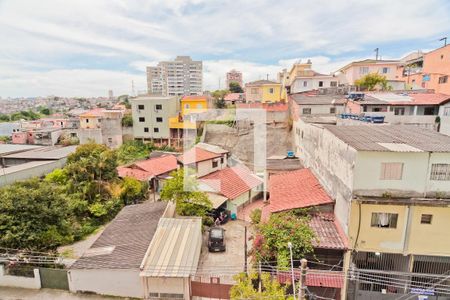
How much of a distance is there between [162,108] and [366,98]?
26378 mm

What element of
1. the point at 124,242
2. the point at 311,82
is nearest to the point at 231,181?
the point at 124,242

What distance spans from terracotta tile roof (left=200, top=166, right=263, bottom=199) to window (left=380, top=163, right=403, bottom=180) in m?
11.0

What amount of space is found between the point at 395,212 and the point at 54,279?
1542cm

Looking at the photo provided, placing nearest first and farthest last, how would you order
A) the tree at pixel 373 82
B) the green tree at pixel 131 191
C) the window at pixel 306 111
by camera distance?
the green tree at pixel 131 191 < the window at pixel 306 111 < the tree at pixel 373 82

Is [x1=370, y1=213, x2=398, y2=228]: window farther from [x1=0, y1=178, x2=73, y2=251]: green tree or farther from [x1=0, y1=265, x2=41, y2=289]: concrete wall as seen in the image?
[x1=0, y1=265, x2=41, y2=289]: concrete wall

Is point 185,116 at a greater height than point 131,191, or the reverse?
point 185,116

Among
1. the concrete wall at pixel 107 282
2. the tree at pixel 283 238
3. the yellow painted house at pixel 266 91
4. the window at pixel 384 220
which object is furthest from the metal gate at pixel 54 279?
the yellow painted house at pixel 266 91

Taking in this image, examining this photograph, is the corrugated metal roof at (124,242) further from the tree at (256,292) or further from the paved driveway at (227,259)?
the tree at (256,292)

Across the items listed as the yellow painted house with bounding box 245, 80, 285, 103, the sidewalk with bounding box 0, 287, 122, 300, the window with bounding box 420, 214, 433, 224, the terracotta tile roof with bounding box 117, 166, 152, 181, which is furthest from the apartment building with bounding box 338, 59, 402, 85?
the sidewalk with bounding box 0, 287, 122, 300

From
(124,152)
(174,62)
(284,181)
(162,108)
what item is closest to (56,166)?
(124,152)

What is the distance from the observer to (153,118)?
38.3 meters

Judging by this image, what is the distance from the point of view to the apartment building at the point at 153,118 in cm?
3796

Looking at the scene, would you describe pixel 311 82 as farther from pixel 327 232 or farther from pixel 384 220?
pixel 327 232

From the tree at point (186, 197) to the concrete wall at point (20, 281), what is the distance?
25.5ft
